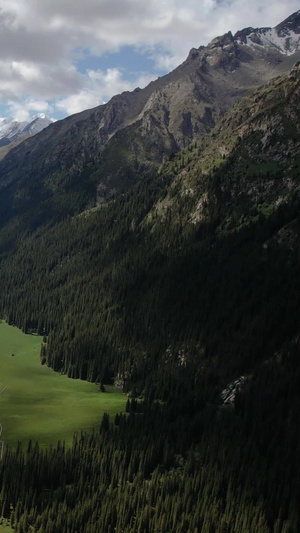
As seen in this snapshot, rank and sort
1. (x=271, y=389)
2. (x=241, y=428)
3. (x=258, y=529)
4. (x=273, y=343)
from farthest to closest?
(x=273, y=343) → (x=271, y=389) → (x=241, y=428) → (x=258, y=529)

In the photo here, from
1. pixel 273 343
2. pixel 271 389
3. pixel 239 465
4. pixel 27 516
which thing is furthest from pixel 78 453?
pixel 273 343

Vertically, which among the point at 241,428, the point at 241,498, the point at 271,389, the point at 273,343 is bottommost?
the point at 241,498

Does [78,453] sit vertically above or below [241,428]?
below

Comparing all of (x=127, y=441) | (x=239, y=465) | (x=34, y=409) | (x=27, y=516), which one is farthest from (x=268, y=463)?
(x=34, y=409)

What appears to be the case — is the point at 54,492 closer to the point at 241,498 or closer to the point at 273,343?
the point at 241,498

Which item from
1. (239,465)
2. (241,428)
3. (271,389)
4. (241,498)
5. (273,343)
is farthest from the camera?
(273,343)

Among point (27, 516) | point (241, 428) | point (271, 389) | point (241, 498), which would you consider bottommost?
point (27, 516)

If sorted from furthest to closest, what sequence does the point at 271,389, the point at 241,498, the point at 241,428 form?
the point at 271,389 → the point at 241,428 → the point at 241,498

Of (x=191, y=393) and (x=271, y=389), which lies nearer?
(x=271, y=389)

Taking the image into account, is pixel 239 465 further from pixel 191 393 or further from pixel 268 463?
pixel 191 393
